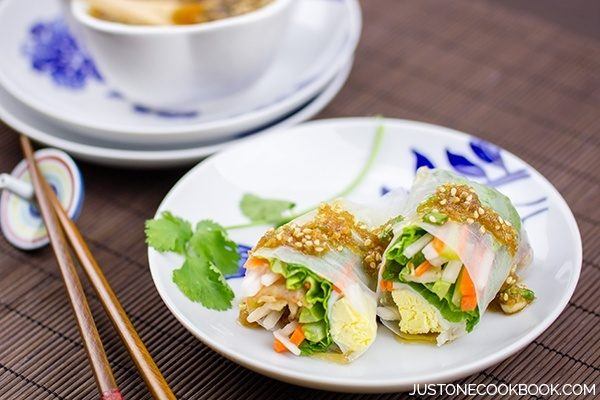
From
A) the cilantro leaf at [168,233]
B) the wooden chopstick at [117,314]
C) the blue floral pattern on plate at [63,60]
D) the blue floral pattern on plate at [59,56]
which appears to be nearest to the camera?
the wooden chopstick at [117,314]

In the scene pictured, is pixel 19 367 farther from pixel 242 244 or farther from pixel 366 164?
pixel 366 164

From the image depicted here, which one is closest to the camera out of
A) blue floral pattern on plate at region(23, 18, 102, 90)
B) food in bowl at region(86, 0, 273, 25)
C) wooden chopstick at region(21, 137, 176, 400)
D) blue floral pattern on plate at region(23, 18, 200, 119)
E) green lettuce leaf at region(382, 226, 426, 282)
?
wooden chopstick at region(21, 137, 176, 400)

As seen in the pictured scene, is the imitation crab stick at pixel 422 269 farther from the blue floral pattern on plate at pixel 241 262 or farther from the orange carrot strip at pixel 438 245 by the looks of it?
the blue floral pattern on plate at pixel 241 262

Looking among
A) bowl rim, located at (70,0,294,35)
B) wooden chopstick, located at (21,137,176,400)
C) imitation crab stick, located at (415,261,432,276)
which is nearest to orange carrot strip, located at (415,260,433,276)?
imitation crab stick, located at (415,261,432,276)

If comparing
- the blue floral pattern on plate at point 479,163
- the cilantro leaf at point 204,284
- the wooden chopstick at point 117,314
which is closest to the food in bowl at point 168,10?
the wooden chopstick at point 117,314

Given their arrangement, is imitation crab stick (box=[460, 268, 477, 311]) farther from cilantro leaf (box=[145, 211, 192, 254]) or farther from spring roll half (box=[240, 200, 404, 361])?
cilantro leaf (box=[145, 211, 192, 254])

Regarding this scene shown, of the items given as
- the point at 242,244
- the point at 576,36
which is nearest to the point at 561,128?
the point at 576,36

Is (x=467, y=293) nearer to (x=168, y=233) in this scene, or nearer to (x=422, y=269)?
(x=422, y=269)
